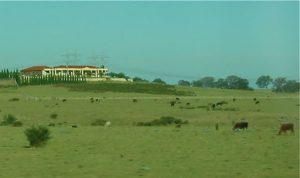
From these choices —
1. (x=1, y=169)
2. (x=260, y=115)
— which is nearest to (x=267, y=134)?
(x=1, y=169)

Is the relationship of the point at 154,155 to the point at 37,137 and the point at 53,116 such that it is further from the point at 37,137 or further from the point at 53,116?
the point at 53,116

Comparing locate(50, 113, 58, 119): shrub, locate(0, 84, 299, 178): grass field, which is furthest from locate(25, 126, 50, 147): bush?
locate(50, 113, 58, 119): shrub

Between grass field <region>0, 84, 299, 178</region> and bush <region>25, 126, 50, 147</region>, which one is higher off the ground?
A: bush <region>25, 126, 50, 147</region>

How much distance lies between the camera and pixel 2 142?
35.0m

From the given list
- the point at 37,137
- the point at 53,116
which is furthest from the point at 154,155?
the point at 53,116

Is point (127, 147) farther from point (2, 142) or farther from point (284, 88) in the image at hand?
point (284, 88)

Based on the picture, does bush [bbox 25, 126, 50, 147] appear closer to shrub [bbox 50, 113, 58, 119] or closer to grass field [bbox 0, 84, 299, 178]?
grass field [bbox 0, 84, 299, 178]

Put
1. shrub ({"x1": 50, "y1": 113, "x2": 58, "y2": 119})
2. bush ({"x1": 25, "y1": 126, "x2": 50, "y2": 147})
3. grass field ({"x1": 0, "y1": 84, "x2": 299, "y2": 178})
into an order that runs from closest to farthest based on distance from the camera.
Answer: grass field ({"x1": 0, "y1": 84, "x2": 299, "y2": 178})
bush ({"x1": 25, "y1": 126, "x2": 50, "y2": 147})
shrub ({"x1": 50, "y1": 113, "x2": 58, "y2": 119})

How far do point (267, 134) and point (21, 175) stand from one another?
21.0 m

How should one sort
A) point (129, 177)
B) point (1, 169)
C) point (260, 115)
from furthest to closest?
point (260, 115) < point (1, 169) < point (129, 177)

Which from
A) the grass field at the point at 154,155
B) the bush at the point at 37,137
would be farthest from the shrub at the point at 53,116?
the bush at the point at 37,137

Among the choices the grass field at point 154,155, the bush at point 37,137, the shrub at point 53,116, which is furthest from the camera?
the shrub at point 53,116

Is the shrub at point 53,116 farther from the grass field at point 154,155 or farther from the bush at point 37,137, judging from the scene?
the bush at point 37,137

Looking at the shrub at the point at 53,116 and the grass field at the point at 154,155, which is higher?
the shrub at the point at 53,116
